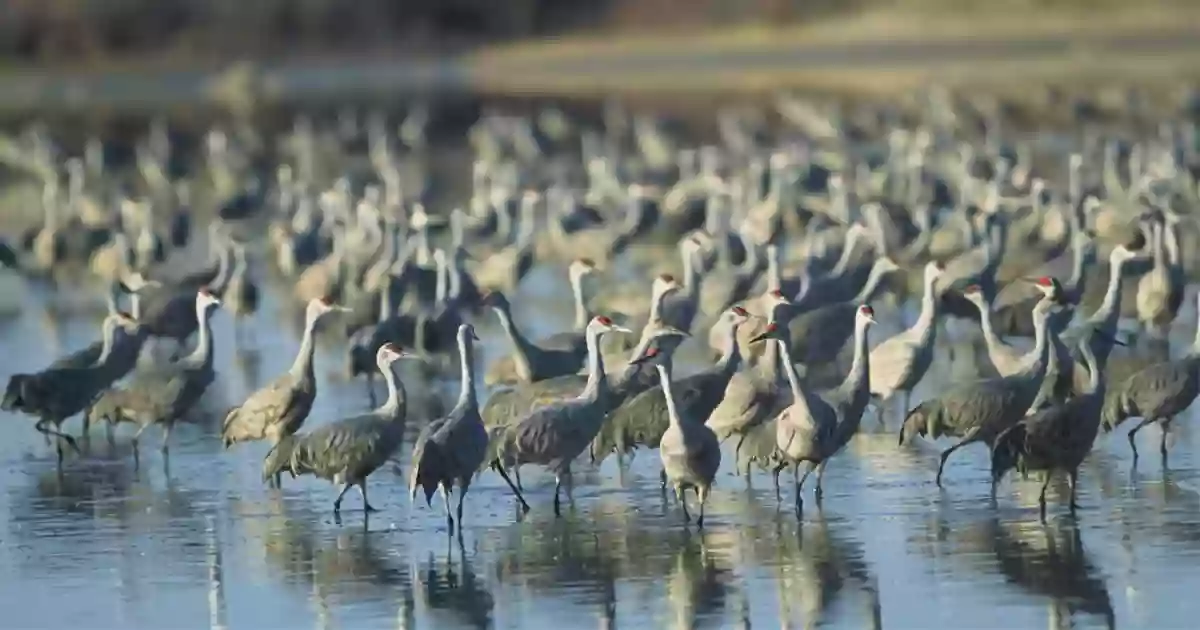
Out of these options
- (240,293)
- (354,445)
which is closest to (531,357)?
(354,445)

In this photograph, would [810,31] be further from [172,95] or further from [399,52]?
[172,95]

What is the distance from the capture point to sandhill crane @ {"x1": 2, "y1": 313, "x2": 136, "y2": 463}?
60.2 ft

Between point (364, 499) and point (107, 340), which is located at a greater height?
point (107, 340)

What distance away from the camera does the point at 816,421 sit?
15219 millimetres

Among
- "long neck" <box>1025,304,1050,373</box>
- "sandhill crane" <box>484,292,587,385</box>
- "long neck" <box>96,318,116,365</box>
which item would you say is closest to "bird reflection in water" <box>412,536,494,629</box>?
"long neck" <box>1025,304,1050,373</box>

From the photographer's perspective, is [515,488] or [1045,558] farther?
[515,488]

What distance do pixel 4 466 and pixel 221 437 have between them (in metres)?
1.45

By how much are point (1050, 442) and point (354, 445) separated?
386 centimetres

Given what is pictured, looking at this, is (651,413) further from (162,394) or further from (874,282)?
(874,282)

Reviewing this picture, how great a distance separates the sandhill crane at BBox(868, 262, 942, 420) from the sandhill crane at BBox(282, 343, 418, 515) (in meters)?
3.62

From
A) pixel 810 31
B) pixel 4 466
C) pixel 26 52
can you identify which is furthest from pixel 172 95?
pixel 4 466

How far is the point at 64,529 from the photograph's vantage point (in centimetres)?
1591

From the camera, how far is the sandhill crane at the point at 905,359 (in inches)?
706

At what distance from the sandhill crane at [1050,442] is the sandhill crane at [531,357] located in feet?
14.9
